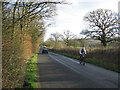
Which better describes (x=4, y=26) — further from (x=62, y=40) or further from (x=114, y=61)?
(x=62, y=40)

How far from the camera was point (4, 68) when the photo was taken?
6641mm

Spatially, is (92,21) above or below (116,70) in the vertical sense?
above

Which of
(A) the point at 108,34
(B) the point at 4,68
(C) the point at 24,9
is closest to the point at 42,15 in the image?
(C) the point at 24,9

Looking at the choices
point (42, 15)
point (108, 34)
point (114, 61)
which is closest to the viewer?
point (114, 61)

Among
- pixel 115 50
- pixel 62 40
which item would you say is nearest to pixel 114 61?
pixel 115 50

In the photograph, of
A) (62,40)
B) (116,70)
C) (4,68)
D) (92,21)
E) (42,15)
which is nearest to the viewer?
(4,68)

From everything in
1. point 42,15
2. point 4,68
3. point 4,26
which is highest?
point 42,15

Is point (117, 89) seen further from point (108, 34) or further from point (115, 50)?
point (108, 34)

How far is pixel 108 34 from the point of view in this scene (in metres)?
37.0

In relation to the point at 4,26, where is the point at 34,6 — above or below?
above

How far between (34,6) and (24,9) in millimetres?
1341

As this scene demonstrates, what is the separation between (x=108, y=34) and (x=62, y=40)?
42.6m

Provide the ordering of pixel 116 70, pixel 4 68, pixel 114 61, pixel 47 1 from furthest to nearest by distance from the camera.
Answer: pixel 47 1, pixel 114 61, pixel 116 70, pixel 4 68

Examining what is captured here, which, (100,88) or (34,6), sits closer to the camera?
(100,88)
